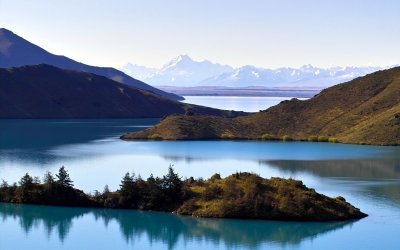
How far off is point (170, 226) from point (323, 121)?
9692 centimetres

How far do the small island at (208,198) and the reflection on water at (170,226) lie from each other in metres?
0.87

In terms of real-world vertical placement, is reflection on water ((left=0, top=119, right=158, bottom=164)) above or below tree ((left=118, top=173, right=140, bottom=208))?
above

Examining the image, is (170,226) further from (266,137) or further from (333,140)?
(266,137)

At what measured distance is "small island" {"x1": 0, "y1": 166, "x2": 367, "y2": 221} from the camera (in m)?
55.5

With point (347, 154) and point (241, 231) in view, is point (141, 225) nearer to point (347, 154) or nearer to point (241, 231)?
point (241, 231)

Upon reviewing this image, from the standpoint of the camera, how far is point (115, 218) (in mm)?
57125

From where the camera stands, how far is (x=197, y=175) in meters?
78.3

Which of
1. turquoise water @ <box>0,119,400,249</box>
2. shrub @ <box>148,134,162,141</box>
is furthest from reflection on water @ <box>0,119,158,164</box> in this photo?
shrub @ <box>148,134,162,141</box>

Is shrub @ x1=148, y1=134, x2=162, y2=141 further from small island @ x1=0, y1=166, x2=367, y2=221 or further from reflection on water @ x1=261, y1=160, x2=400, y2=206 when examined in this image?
small island @ x1=0, y1=166, x2=367, y2=221

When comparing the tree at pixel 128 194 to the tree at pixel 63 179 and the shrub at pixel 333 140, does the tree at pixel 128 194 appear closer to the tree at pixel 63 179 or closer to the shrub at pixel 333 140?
the tree at pixel 63 179

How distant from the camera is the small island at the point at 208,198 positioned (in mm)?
55500

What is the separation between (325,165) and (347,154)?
57.0 ft

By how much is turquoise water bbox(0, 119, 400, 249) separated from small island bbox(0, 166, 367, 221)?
103cm

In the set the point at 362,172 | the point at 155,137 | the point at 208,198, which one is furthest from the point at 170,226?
the point at 155,137
